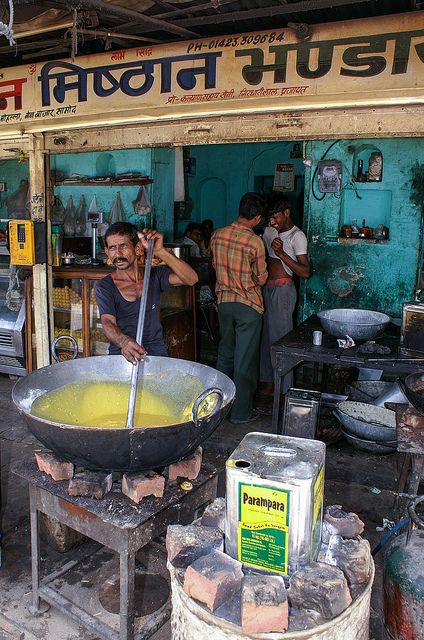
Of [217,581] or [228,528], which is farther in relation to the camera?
[228,528]

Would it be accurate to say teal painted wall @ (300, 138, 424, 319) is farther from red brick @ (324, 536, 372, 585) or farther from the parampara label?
the parampara label

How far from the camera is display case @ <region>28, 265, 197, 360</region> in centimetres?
591

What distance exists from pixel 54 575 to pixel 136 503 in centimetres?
108

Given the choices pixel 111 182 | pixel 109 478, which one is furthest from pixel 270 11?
pixel 111 182

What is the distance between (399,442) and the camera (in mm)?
2750

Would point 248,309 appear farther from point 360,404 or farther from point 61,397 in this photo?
point 61,397

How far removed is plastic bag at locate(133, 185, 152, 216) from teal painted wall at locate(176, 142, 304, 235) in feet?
10.1

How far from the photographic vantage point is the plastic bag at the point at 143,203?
22.5 ft

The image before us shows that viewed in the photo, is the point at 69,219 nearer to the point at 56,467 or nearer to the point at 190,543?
the point at 56,467

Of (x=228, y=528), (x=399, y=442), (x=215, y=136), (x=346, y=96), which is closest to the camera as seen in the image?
(x=228, y=528)

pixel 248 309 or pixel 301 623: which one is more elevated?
pixel 248 309

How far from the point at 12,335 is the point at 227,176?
18.9 feet

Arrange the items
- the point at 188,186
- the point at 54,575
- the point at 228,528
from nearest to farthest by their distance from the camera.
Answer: the point at 228,528 → the point at 54,575 → the point at 188,186

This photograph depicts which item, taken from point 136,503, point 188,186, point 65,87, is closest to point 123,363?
point 136,503
